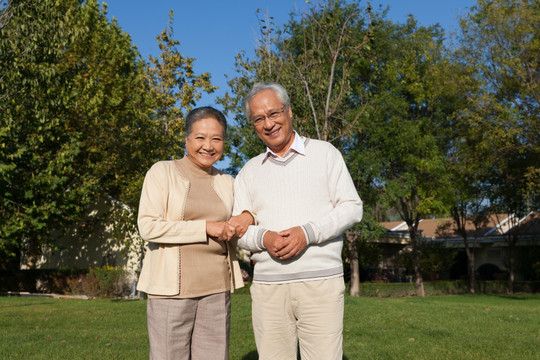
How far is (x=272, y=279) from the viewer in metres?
3.38

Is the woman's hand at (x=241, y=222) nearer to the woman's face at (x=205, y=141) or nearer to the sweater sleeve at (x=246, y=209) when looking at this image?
the sweater sleeve at (x=246, y=209)

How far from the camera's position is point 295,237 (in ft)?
10.6

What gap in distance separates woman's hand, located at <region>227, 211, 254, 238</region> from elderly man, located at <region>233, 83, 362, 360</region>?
4 centimetres

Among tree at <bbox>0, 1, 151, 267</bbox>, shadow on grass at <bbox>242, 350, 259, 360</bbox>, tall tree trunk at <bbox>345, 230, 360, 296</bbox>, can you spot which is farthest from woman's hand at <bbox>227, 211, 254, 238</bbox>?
tall tree trunk at <bbox>345, 230, 360, 296</bbox>

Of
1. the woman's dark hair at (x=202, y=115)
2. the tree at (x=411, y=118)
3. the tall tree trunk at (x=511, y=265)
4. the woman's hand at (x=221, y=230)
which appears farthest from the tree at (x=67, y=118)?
the tall tree trunk at (x=511, y=265)

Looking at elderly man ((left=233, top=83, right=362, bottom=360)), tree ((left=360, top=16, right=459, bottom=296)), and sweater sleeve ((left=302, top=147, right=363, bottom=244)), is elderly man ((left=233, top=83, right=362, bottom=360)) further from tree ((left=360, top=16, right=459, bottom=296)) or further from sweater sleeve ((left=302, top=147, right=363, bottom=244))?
tree ((left=360, top=16, right=459, bottom=296))

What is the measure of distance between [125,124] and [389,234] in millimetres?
21574

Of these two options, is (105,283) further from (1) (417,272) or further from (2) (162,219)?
(1) (417,272)

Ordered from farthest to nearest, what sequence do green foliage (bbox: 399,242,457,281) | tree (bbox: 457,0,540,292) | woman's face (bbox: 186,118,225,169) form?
green foliage (bbox: 399,242,457,281) < tree (bbox: 457,0,540,292) < woman's face (bbox: 186,118,225,169)

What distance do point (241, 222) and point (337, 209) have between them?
628mm

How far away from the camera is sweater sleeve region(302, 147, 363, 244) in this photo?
3.27 meters

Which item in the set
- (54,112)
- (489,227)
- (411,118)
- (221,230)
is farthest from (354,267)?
(221,230)

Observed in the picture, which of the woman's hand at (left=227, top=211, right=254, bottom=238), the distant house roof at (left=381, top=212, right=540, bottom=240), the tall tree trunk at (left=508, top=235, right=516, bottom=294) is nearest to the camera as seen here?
the woman's hand at (left=227, top=211, right=254, bottom=238)

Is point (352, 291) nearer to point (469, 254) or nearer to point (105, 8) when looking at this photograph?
point (469, 254)
